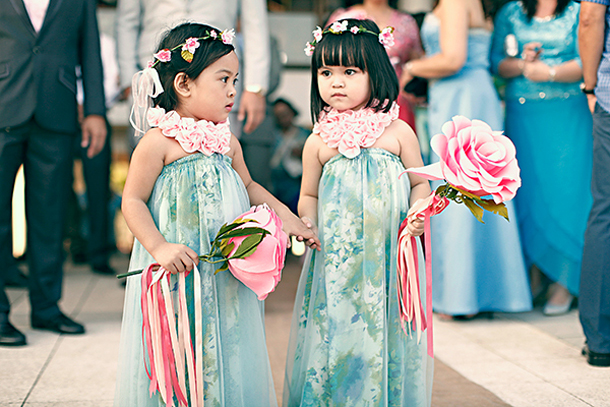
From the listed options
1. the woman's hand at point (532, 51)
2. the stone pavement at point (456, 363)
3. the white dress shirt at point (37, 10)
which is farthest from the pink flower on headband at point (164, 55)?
the woman's hand at point (532, 51)

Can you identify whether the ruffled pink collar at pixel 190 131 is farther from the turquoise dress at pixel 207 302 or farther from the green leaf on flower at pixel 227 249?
the green leaf on flower at pixel 227 249

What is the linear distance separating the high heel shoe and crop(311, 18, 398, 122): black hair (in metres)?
1.78

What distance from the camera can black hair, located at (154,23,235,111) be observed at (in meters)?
1.64

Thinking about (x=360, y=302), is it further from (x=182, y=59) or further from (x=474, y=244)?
(x=474, y=244)

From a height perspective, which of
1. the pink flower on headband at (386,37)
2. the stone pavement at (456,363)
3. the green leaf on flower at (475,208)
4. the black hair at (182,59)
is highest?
the pink flower on headband at (386,37)

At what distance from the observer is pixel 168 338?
1.52 m

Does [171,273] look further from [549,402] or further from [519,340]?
[519,340]

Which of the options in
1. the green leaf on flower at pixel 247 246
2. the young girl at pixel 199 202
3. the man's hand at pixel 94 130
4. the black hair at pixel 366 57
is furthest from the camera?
the man's hand at pixel 94 130

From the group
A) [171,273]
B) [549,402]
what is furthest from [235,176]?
[549,402]

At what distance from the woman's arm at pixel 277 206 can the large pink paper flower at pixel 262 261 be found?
0.51 ft

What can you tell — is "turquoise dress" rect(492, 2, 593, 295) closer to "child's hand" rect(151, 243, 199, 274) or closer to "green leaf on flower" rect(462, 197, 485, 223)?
"green leaf on flower" rect(462, 197, 485, 223)

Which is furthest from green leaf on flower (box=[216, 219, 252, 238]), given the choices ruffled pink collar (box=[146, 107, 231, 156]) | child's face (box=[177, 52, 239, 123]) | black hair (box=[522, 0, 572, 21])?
black hair (box=[522, 0, 572, 21])

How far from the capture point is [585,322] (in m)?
2.23

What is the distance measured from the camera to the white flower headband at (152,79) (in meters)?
1.62
